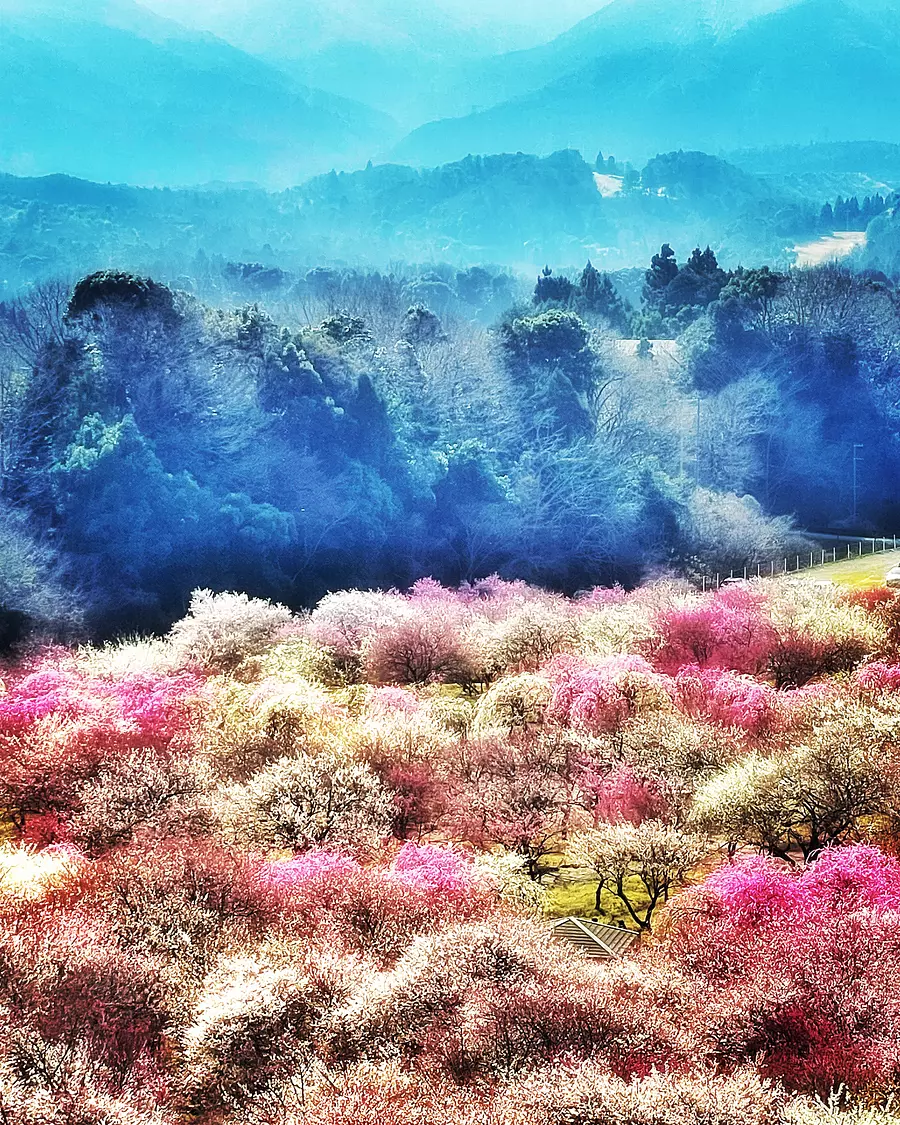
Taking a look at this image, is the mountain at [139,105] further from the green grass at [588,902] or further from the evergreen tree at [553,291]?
the green grass at [588,902]

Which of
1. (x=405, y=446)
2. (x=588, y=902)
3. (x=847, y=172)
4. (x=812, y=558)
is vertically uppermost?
(x=847, y=172)

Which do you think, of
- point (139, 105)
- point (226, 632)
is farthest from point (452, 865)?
point (139, 105)

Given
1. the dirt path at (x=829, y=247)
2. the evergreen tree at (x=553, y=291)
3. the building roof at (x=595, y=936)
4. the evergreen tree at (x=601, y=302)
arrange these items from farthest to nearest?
the dirt path at (x=829, y=247)
the evergreen tree at (x=601, y=302)
the evergreen tree at (x=553, y=291)
the building roof at (x=595, y=936)

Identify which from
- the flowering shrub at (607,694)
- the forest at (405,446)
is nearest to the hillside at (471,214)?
the forest at (405,446)

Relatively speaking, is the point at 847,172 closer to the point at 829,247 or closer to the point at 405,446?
the point at 829,247

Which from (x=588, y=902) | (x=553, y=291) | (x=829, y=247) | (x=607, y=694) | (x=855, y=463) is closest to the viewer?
(x=588, y=902)

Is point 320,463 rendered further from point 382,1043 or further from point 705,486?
point 382,1043

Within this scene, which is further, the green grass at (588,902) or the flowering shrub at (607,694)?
the flowering shrub at (607,694)
